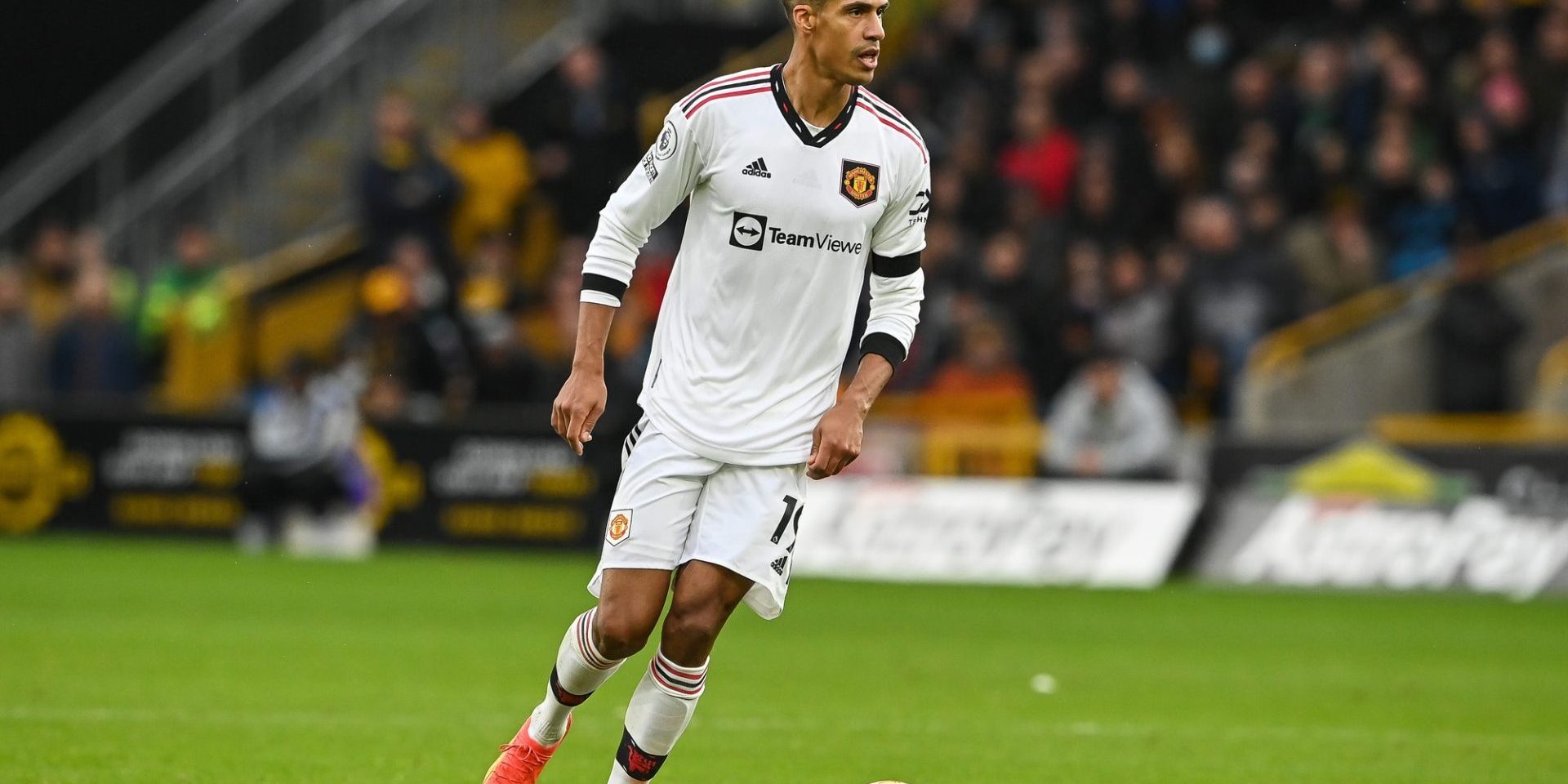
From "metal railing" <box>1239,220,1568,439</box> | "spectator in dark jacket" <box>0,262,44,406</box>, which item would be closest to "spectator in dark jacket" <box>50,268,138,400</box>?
"spectator in dark jacket" <box>0,262,44,406</box>

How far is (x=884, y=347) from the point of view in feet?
23.6

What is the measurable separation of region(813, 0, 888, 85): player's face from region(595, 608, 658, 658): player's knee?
5.79 ft

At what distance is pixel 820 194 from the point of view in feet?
22.7

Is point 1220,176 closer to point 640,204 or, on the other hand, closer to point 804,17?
point 804,17

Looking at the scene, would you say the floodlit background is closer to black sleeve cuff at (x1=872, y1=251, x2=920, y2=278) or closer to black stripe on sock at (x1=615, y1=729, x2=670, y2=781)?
black stripe on sock at (x1=615, y1=729, x2=670, y2=781)

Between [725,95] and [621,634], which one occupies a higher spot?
[725,95]

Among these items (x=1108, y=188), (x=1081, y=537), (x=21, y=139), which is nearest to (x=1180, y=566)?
(x=1081, y=537)

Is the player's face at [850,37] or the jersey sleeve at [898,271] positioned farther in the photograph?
the jersey sleeve at [898,271]

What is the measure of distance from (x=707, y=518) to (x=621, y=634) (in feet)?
1.44

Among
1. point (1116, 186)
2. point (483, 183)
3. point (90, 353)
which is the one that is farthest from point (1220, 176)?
point (90, 353)

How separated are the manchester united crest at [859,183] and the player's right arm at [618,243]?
1.48 feet

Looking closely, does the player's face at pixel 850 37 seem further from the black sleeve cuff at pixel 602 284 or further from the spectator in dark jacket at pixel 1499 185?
the spectator in dark jacket at pixel 1499 185

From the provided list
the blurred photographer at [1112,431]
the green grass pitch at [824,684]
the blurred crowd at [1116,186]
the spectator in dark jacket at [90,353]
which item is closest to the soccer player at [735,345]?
the green grass pitch at [824,684]

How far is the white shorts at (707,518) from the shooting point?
6852mm
